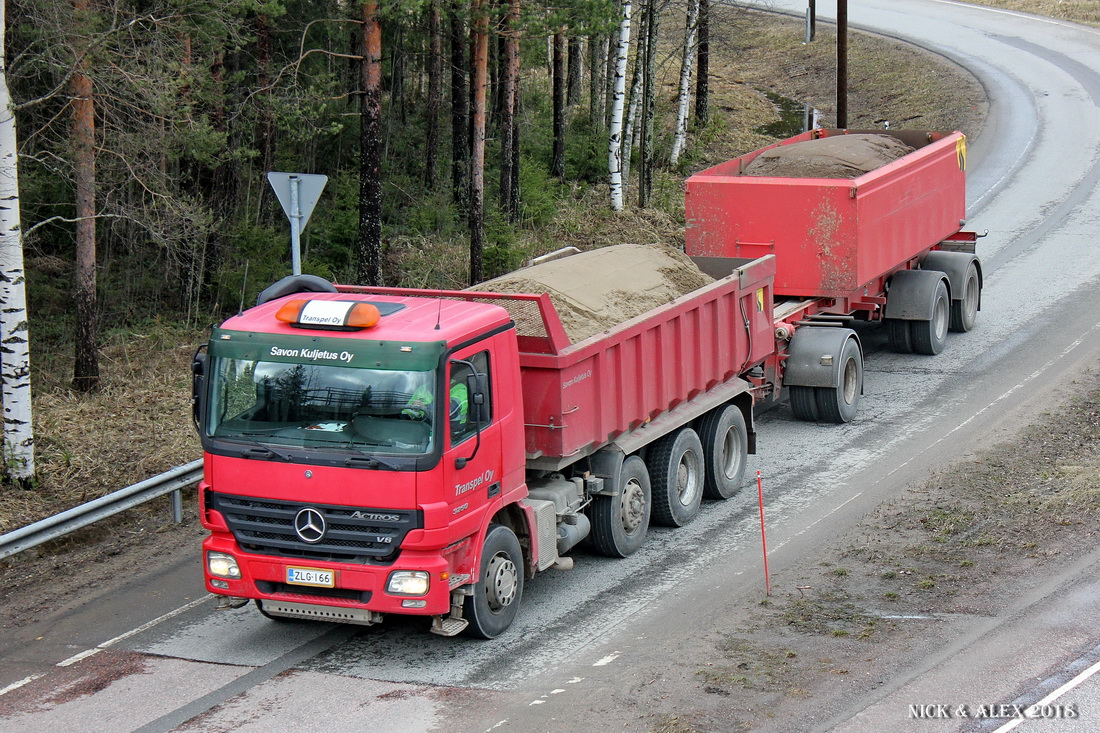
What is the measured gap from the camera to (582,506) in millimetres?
10086

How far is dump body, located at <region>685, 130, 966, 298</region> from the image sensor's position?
14.4 m

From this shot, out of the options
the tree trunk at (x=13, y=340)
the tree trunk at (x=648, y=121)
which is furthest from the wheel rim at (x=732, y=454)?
the tree trunk at (x=648, y=121)

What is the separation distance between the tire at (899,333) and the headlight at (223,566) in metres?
10.9

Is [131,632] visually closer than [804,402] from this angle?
Yes

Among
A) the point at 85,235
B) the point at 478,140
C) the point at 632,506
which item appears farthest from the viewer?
the point at 478,140

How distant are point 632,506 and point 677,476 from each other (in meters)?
0.79

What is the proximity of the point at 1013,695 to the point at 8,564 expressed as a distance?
26.4 feet

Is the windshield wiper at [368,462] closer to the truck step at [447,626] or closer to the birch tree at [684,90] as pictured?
the truck step at [447,626]

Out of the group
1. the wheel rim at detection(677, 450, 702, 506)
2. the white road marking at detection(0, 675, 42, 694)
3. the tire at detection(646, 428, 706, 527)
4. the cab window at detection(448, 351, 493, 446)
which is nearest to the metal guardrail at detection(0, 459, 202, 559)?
the white road marking at detection(0, 675, 42, 694)

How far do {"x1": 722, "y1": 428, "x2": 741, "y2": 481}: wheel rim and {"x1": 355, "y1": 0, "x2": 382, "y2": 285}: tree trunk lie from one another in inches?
281

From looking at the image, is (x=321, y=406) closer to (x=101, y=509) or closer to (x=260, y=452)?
(x=260, y=452)

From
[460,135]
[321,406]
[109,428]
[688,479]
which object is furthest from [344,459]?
[460,135]

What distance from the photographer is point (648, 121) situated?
2722 centimetres

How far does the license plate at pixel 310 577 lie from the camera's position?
8.18 metres
